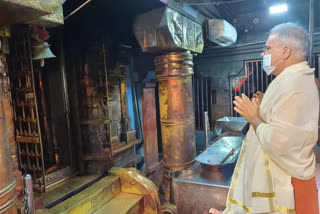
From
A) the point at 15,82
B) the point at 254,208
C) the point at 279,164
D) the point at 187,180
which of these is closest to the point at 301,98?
the point at 279,164

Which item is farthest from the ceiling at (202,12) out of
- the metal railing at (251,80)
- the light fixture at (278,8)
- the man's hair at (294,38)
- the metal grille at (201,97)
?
the man's hair at (294,38)

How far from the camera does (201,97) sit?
7.84 m

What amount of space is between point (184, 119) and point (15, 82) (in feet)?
10.1

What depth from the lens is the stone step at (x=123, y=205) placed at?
3.90m

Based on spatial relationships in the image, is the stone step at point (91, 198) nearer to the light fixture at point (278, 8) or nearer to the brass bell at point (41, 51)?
the brass bell at point (41, 51)

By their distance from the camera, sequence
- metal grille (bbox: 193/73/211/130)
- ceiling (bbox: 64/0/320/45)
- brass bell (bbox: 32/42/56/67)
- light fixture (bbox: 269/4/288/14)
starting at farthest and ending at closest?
metal grille (bbox: 193/73/211/130) < light fixture (bbox: 269/4/288/14) < ceiling (bbox: 64/0/320/45) < brass bell (bbox: 32/42/56/67)

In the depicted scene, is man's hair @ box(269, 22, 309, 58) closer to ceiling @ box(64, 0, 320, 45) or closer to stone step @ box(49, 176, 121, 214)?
ceiling @ box(64, 0, 320, 45)

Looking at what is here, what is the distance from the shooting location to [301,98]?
5.58 ft

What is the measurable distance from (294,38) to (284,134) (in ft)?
2.64

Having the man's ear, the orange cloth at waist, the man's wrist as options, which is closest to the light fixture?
the man's ear

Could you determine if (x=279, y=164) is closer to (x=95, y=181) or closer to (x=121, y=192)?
(x=121, y=192)

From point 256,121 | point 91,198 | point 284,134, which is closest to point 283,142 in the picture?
point 284,134

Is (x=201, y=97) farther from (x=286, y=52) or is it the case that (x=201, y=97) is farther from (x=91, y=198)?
(x=286, y=52)

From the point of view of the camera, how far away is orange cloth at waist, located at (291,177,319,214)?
180 centimetres
